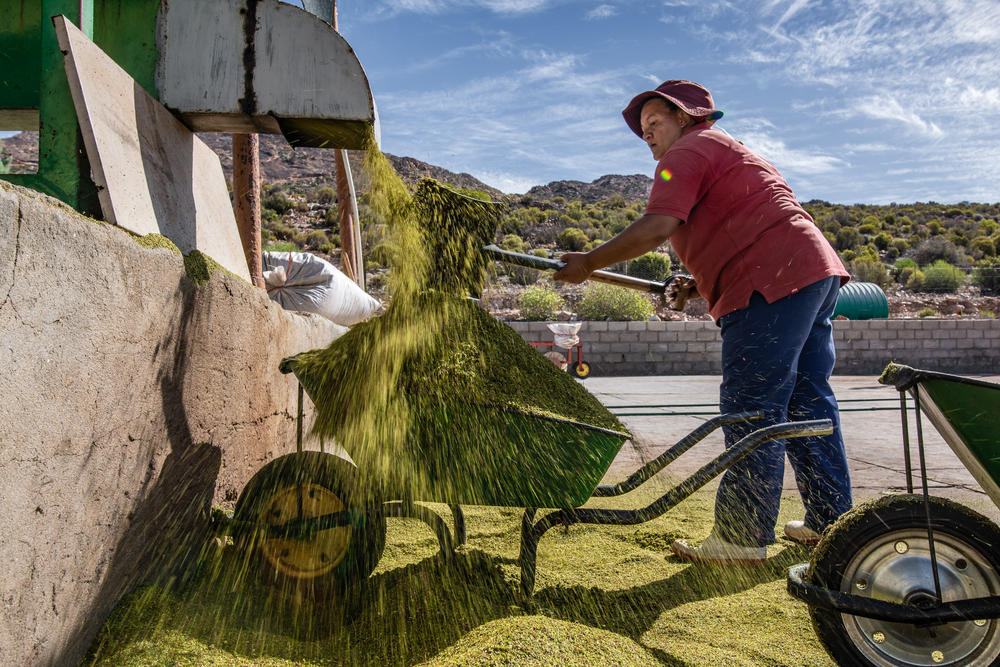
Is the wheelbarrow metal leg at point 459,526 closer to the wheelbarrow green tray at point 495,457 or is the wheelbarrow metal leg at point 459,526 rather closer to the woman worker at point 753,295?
the wheelbarrow green tray at point 495,457

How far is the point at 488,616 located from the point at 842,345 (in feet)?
46.7

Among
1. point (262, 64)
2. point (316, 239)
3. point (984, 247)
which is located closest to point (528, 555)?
point (262, 64)

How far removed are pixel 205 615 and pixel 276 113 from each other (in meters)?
1.49

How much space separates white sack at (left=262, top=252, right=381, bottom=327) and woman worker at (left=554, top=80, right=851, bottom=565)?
2787 millimetres

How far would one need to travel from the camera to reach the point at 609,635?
1.56 meters

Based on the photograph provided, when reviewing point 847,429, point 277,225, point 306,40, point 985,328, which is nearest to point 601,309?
point 985,328

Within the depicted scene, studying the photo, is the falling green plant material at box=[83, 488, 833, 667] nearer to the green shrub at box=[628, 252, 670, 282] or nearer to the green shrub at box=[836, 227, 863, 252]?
the green shrub at box=[628, 252, 670, 282]

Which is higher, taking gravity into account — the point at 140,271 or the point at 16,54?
the point at 16,54

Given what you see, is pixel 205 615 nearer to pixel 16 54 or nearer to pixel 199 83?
pixel 199 83

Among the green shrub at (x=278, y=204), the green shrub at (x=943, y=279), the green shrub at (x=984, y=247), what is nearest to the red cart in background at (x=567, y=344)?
the green shrub at (x=943, y=279)

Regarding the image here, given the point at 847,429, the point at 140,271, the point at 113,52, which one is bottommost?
the point at 847,429

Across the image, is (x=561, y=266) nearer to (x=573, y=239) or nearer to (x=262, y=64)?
(x=262, y=64)

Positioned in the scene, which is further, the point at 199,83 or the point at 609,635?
the point at 199,83

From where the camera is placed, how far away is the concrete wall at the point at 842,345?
13453 millimetres
